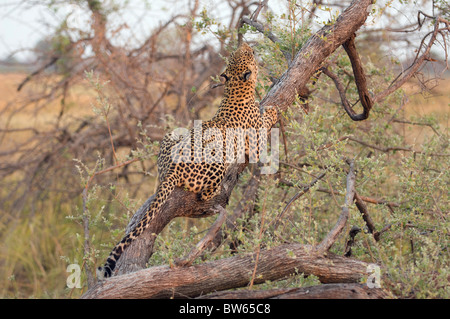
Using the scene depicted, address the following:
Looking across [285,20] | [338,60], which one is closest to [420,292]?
[285,20]

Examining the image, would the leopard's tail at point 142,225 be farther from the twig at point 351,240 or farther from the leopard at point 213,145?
the twig at point 351,240

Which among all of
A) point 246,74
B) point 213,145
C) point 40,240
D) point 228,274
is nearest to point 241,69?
point 246,74

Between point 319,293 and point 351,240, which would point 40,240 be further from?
point 319,293

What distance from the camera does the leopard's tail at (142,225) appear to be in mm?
3576

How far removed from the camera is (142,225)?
153 inches

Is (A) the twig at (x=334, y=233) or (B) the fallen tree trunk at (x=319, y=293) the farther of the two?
(A) the twig at (x=334, y=233)

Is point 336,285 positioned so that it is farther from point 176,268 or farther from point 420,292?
point 176,268

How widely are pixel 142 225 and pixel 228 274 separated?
944mm

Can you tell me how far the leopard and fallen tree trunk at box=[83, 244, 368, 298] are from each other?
1.35 feet

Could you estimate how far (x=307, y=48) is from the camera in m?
4.43

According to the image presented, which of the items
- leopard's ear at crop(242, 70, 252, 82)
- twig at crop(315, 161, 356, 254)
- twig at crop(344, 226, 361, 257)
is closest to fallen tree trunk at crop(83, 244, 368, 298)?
twig at crop(315, 161, 356, 254)

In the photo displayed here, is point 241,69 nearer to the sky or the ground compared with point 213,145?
nearer to the sky

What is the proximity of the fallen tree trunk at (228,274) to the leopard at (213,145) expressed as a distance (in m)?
0.41

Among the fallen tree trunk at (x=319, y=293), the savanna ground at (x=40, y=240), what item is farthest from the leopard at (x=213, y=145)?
the savanna ground at (x=40, y=240)
